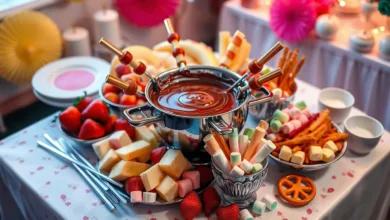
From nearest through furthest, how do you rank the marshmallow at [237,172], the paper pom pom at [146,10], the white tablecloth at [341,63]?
the marshmallow at [237,172], the white tablecloth at [341,63], the paper pom pom at [146,10]

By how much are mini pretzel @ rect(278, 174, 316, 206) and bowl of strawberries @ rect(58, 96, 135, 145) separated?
37 centimetres

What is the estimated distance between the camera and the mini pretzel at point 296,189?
2.74 ft

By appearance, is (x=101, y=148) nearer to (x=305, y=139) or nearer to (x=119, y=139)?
(x=119, y=139)

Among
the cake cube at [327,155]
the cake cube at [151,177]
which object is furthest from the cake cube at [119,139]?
the cake cube at [327,155]

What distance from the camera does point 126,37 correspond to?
2.15 m

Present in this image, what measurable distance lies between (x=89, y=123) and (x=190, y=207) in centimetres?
32

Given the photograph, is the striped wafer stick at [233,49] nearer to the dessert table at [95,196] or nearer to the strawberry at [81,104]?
the dessert table at [95,196]

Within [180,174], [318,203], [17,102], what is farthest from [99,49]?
[318,203]

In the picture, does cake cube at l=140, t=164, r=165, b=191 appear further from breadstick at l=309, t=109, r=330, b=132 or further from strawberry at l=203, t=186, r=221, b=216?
breadstick at l=309, t=109, r=330, b=132

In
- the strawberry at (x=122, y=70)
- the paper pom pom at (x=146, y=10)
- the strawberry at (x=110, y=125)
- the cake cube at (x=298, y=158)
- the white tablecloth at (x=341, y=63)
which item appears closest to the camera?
the cake cube at (x=298, y=158)

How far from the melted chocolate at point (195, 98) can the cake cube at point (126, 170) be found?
132 millimetres

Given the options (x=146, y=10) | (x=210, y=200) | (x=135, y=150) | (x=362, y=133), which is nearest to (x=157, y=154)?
(x=135, y=150)

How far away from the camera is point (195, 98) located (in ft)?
2.95

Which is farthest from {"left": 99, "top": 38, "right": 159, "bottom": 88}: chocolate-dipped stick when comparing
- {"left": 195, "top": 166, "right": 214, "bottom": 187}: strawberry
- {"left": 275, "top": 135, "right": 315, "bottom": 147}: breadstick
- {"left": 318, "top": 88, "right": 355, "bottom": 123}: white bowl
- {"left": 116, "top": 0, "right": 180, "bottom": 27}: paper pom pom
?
{"left": 116, "top": 0, "right": 180, "bottom": 27}: paper pom pom
